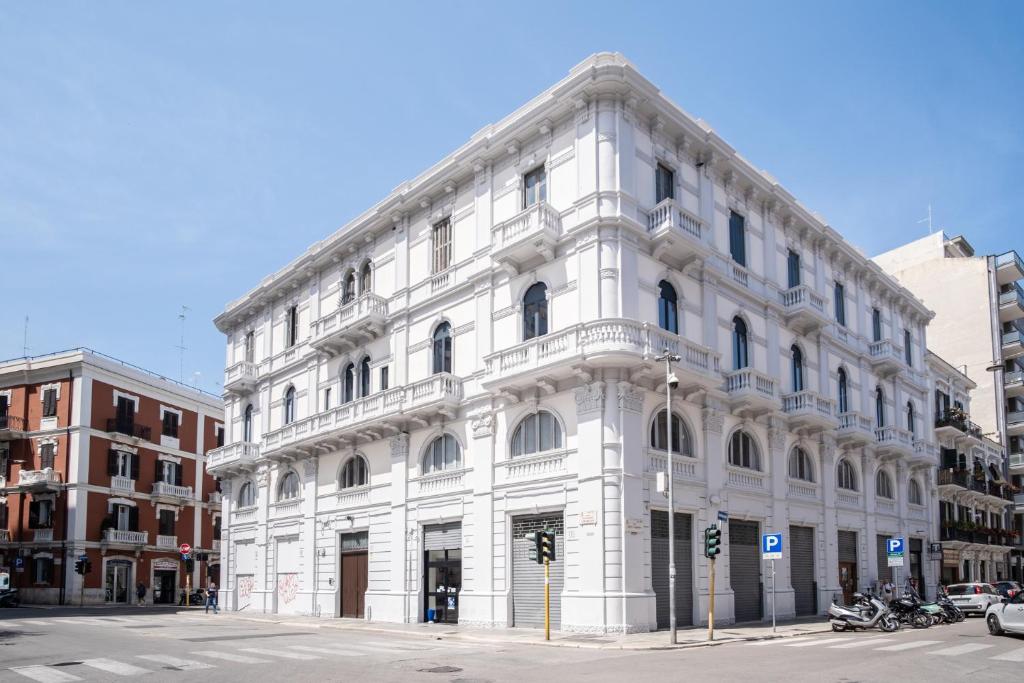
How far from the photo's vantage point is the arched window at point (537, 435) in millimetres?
27688

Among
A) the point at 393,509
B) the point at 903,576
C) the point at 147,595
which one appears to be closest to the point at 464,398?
the point at 393,509

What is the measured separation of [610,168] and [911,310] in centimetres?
2669

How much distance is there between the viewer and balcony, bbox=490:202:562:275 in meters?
27.9

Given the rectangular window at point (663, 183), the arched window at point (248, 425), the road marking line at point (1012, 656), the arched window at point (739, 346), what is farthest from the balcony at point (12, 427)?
the road marking line at point (1012, 656)

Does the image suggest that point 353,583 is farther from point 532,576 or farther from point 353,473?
point 532,576

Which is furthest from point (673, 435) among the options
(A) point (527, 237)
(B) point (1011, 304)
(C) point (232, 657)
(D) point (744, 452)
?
(B) point (1011, 304)

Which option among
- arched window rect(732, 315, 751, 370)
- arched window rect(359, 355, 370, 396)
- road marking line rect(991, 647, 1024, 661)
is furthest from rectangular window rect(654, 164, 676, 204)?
road marking line rect(991, 647, 1024, 661)

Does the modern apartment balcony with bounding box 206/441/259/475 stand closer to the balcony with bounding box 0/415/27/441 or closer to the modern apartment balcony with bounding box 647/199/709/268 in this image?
the balcony with bounding box 0/415/27/441

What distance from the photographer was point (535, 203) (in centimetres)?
2864

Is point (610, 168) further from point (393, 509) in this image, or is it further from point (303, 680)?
point (303, 680)

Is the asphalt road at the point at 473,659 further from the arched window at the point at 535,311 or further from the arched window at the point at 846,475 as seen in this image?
the arched window at the point at 846,475

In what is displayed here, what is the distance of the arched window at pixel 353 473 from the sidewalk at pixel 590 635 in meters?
5.54

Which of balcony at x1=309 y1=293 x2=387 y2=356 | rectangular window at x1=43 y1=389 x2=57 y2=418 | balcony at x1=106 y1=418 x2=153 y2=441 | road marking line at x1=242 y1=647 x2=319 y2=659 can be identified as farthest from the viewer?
balcony at x1=106 y1=418 x2=153 y2=441

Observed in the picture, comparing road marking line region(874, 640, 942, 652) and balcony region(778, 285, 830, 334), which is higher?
balcony region(778, 285, 830, 334)
